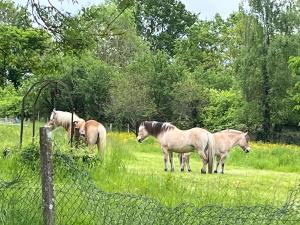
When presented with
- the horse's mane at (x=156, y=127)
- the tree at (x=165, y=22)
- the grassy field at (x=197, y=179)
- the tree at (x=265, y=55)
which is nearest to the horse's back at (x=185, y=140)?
the horse's mane at (x=156, y=127)

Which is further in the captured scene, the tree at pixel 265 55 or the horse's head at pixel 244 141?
the tree at pixel 265 55

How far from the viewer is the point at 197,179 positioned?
39.6 feet

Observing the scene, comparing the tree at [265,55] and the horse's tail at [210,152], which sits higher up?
the tree at [265,55]

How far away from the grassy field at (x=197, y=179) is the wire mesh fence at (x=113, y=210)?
4.58ft

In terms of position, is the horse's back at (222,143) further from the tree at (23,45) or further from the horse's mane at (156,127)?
the tree at (23,45)

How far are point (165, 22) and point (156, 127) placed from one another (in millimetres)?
55921

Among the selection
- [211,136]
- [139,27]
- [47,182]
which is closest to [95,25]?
[47,182]

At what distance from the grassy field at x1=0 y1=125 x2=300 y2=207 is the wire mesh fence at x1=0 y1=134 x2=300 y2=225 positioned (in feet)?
4.58

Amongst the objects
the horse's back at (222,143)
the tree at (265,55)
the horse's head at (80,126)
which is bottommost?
the horse's back at (222,143)

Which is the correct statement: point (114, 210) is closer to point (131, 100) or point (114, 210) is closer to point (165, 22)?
point (131, 100)

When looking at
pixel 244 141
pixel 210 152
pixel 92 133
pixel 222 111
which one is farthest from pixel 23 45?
pixel 222 111

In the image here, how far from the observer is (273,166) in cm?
1683

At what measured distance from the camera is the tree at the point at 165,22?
226ft

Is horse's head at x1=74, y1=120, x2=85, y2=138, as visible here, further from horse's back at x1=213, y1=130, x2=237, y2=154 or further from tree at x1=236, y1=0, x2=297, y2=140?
tree at x1=236, y1=0, x2=297, y2=140
